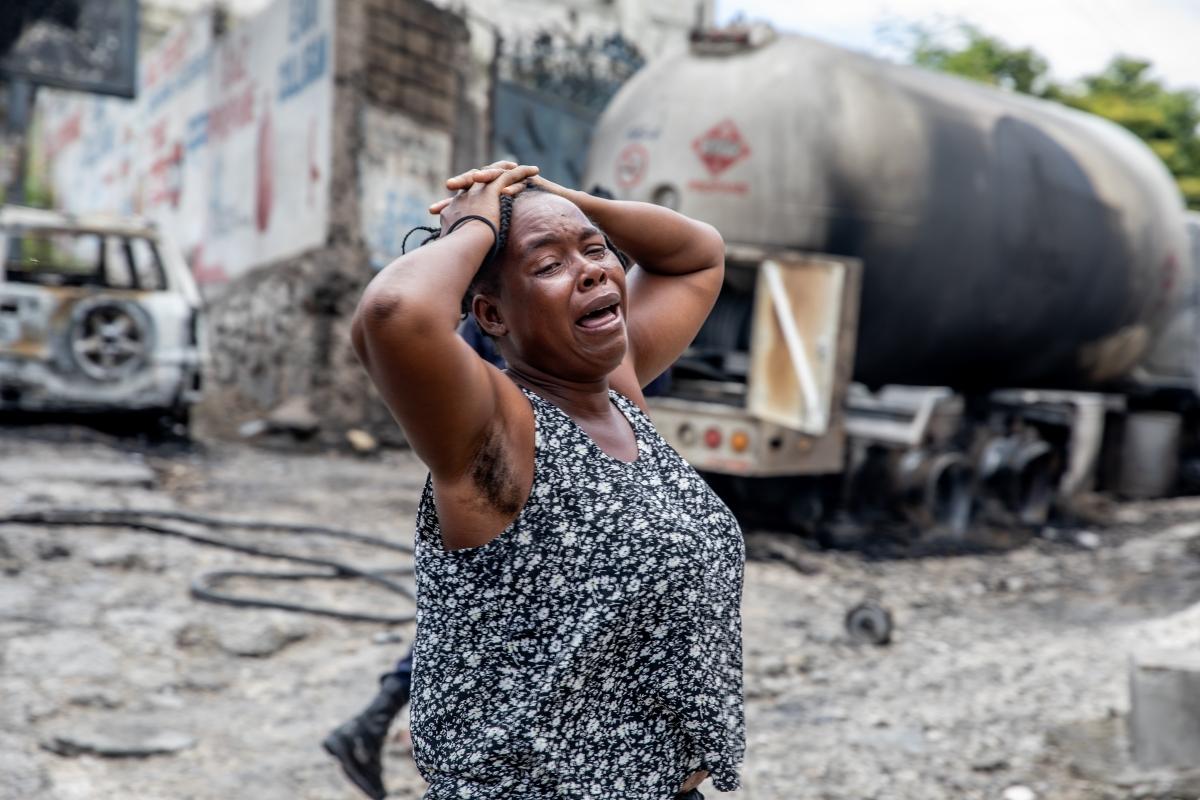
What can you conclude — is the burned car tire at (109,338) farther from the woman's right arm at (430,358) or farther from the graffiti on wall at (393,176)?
the woman's right arm at (430,358)

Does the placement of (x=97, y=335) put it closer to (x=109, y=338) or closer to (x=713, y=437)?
(x=109, y=338)

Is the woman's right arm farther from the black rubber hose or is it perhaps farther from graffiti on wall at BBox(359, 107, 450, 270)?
graffiti on wall at BBox(359, 107, 450, 270)

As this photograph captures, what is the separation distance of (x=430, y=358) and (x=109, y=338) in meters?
7.81

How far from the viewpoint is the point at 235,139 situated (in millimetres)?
12625

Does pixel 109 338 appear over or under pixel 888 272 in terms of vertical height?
under

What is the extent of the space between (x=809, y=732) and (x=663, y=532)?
9.32ft

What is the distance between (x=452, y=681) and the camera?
1.59 meters

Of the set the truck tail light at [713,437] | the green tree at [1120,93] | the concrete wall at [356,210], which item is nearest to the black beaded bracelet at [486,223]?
the truck tail light at [713,437]

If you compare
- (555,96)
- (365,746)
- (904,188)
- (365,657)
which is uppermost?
(555,96)

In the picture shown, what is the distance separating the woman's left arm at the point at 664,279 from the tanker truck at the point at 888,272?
448cm

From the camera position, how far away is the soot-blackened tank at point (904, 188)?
6.90 m

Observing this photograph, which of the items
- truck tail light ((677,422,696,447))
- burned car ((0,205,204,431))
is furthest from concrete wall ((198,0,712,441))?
truck tail light ((677,422,696,447))

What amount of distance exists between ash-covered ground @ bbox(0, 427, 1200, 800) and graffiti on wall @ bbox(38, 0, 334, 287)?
373cm

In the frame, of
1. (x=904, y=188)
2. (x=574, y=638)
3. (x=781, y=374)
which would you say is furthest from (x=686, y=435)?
(x=574, y=638)
